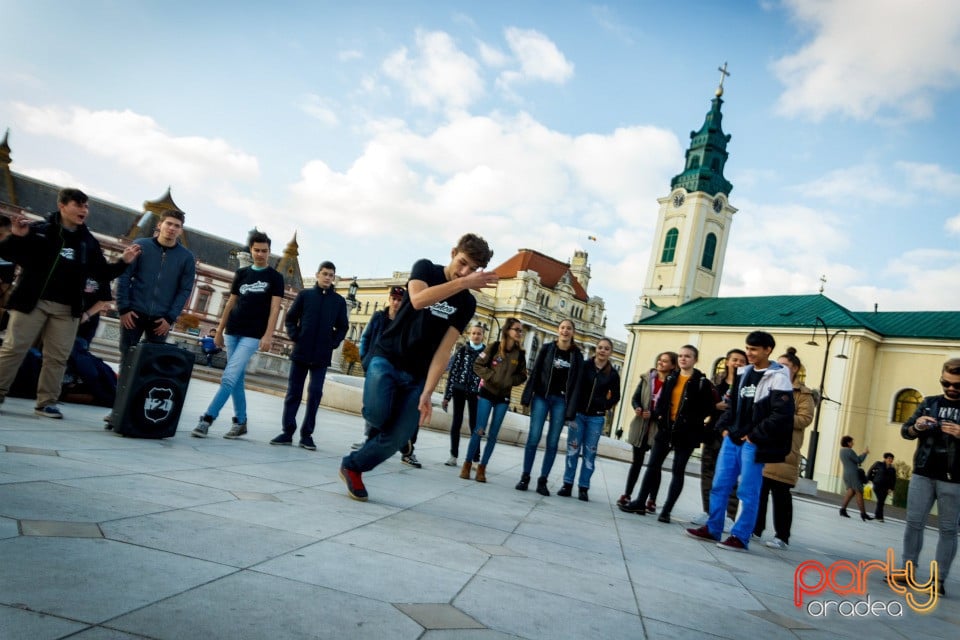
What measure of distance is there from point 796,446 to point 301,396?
5645mm

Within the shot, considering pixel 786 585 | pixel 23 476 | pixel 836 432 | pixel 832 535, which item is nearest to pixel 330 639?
pixel 23 476

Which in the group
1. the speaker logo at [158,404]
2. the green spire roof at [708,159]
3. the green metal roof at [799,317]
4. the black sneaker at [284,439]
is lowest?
the black sneaker at [284,439]

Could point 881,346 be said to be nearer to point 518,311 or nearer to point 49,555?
point 518,311

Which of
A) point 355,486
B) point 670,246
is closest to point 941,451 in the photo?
point 355,486

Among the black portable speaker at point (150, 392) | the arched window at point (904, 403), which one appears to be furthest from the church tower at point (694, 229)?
the black portable speaker at point (150, 392)

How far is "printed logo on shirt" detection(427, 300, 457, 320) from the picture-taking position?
185 inches

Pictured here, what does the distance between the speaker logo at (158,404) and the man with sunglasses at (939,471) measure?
6.57 m

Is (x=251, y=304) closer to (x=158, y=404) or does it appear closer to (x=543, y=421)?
(x=158, y=404)

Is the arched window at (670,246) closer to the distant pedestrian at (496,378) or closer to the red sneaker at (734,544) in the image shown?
the distant pedestrian at (496,378)

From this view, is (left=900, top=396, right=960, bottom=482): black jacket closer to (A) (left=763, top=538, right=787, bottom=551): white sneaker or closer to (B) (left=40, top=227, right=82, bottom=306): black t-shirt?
(A) (left=763, top=538, right=787, bottom=551): white sneaker

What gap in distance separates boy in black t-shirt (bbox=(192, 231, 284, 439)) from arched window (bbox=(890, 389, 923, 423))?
41.3 metres

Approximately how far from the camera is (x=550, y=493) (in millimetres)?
8047

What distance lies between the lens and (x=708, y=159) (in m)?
62.2

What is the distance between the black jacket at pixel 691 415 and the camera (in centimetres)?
723
